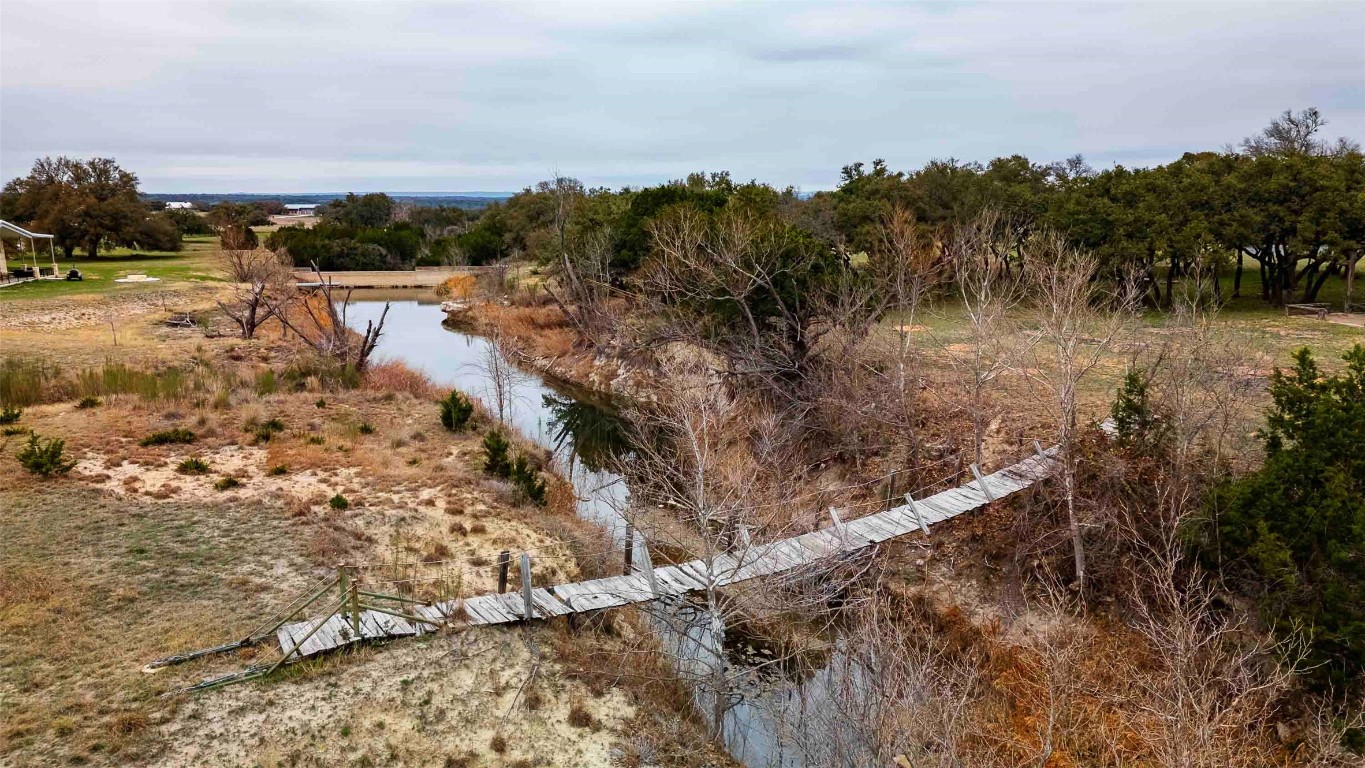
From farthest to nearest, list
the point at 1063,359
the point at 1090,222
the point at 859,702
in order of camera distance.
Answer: the point at 1090,222, the point at 1063,359, the point at 859,702

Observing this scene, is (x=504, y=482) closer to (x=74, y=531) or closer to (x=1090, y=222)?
(x=74, y=531)

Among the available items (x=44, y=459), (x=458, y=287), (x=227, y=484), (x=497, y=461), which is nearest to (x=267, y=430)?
(x=227, y=484)

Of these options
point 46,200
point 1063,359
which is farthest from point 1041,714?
point 46,200

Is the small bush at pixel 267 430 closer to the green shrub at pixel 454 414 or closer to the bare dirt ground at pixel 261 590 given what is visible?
the bare dirt ground at pixel 261 590

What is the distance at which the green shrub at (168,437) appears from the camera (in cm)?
1908

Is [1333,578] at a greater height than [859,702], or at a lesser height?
greater

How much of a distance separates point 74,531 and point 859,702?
13551mm

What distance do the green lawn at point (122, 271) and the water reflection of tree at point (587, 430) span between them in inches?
959

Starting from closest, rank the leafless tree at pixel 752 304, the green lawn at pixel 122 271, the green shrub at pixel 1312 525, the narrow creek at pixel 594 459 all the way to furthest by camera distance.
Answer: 1. the green shrub at pixel 1312 525
2. the narrow creek at pixel 594 459
3. the leafless tree at pixel 752 304
4. the green lawn at pixel 122 271

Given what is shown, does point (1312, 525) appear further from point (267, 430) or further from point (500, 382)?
point (267, 430)

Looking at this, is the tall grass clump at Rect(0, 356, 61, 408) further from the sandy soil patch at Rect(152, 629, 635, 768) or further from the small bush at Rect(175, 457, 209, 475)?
the sandy soil patch at Rect(152, 629, 635, 768)

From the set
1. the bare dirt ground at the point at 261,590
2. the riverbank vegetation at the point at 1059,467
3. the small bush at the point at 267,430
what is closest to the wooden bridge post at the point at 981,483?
the riverbank vegetation at the point at 1059,467

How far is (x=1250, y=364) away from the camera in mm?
17984

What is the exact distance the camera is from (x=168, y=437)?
63.4ft
